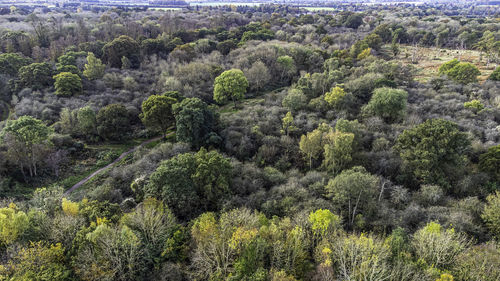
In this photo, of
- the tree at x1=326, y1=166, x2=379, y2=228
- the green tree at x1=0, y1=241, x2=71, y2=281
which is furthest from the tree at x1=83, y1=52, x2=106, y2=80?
the tree at x1=326, y1=166, x2=379, y2=228

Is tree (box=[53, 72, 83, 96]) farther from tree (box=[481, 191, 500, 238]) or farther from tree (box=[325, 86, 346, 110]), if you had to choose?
tree (box=[481, 191, 500, 238])

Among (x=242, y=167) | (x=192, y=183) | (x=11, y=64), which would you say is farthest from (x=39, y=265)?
(x=11, y=64)

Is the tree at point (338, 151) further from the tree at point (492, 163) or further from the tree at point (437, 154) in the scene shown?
the tree at point (492, 163)

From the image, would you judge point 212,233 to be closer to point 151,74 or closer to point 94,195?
point 94,195

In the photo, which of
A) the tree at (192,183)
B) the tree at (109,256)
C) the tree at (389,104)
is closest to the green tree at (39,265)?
the tree at (109,256)

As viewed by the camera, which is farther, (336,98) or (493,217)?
(336,98)

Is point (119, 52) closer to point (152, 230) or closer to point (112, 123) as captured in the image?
point (112, 123)
